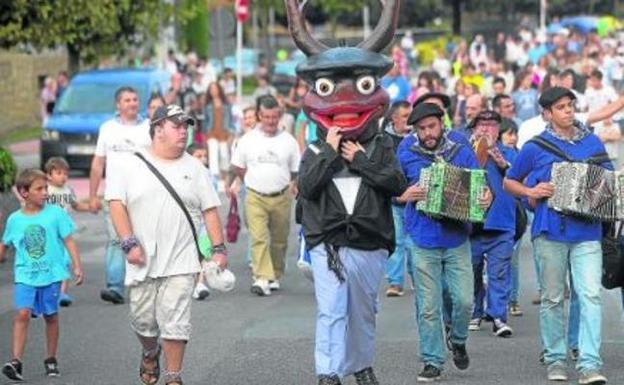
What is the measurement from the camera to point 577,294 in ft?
34.0

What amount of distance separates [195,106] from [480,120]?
18688mm

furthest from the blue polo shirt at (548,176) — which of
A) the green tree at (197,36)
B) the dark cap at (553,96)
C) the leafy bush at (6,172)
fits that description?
the green tree at (197,36)

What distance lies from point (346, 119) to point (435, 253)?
119 centimetres

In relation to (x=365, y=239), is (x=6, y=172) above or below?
below

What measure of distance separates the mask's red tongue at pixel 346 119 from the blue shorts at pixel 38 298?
8.23ft

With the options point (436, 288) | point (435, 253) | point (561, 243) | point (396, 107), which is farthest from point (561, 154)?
point (396, 107)

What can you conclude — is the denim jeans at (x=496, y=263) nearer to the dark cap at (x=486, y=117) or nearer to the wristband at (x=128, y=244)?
the dark cap at (x=486, y=117)

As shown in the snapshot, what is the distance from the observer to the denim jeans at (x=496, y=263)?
1227 cm

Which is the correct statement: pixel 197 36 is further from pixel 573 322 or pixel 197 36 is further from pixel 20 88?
pixel 573 322

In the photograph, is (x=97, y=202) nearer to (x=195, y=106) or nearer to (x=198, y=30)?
(x=195, y=106)

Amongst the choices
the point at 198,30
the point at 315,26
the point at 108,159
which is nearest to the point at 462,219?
the point at 108,159

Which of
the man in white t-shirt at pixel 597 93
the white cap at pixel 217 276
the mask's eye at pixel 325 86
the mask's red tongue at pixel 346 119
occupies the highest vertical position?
the mask's eye at pixel 325 86

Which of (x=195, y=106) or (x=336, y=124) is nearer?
(x=336, y=124)

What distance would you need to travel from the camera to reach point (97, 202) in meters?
14.1
